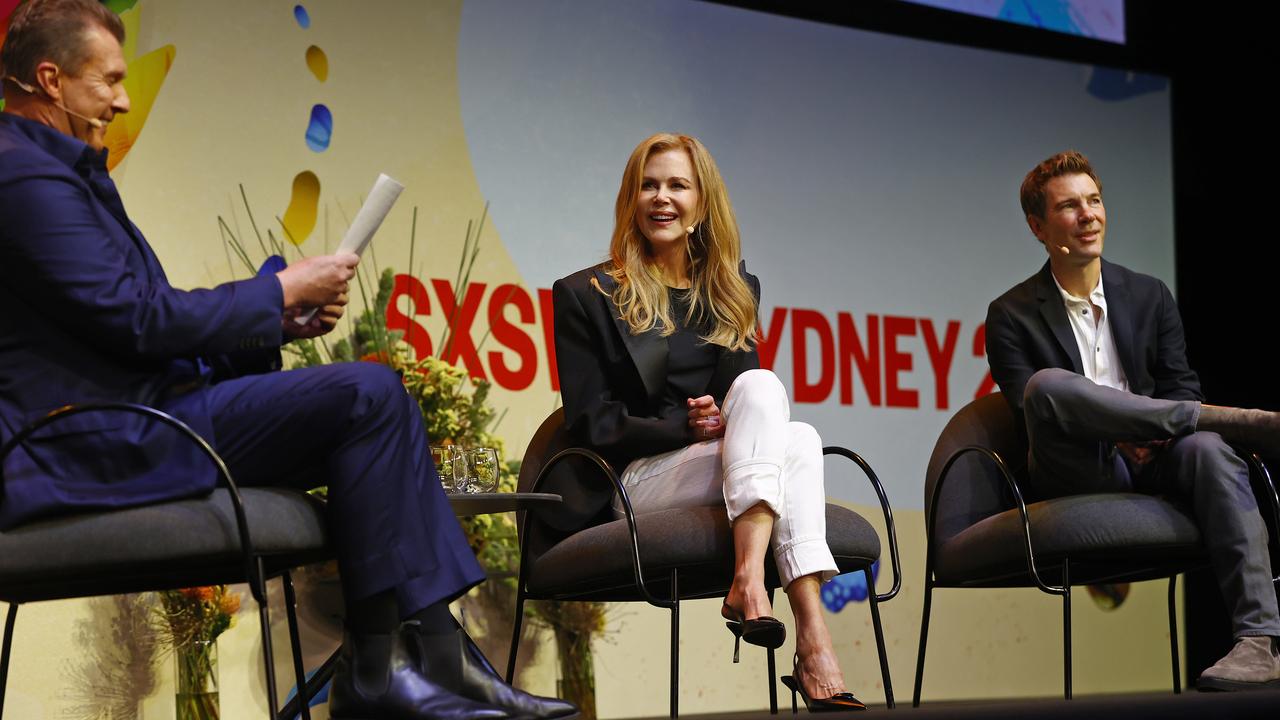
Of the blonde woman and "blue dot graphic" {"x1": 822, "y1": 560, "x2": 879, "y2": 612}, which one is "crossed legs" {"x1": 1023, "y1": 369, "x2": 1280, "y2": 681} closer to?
the blonde woman

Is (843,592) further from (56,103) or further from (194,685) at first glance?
(56,103)

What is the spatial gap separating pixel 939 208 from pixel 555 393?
6.22 feet

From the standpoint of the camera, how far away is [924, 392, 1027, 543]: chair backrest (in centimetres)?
349

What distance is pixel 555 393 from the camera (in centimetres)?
492

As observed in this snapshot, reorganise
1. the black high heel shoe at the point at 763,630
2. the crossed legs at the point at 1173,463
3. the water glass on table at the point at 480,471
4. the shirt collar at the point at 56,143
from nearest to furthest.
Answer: the shirt collar at the point at 56,143, the black high heel shoe at the point at 763,630, the crossed legs at the point at 1173,463, the water glass on table at the point at 480,471

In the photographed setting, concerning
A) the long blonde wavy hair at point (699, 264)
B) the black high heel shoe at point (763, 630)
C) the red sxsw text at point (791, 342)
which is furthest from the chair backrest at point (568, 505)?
the red sxsw text at point (791, 342)

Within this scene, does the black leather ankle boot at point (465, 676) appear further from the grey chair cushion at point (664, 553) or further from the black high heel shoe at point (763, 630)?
the grey chair cushion at point (664, 553)

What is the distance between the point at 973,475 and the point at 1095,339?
1.66ft

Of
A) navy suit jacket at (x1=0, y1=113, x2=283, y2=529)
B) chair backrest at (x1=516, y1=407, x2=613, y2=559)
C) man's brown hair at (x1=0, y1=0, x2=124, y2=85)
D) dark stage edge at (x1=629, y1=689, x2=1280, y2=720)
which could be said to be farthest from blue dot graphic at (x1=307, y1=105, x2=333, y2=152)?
dark stage edge at (x1=629, y1=689, x2=1280, y2=720)

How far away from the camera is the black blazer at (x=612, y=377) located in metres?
3.08

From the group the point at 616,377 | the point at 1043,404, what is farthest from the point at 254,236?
the point at 1043,404

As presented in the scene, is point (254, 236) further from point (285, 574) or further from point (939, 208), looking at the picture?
point (939, 208)

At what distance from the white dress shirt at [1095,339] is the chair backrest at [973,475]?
0.27 m

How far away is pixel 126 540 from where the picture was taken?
2.18 metres
